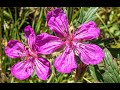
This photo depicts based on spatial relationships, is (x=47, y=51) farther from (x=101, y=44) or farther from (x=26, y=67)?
(x=101, y=44)

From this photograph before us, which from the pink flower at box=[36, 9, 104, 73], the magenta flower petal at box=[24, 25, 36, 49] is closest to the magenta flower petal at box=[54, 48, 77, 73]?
the pink flower at box=[36, 9, 104, 73]

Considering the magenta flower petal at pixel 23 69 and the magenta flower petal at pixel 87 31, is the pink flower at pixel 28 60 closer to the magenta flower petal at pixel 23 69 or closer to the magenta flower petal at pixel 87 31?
the magenta flower petal at pixel 23 69

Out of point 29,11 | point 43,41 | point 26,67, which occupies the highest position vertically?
point 29,11

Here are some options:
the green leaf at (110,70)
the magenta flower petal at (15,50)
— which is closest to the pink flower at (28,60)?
the magenta flower petal at (15,50)

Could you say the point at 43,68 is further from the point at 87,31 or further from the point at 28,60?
the point at 87,31

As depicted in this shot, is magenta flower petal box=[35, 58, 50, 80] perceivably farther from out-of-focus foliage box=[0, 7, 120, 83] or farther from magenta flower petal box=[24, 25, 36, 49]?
out-of-focus foliage box=[0, 7, 120, 83]
